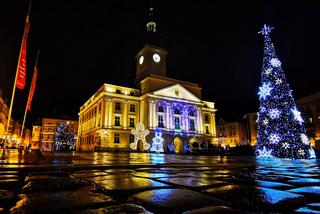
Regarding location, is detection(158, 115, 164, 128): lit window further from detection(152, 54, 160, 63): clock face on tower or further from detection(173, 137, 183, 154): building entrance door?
detection(152, 54, 160, 63): clock face on tower

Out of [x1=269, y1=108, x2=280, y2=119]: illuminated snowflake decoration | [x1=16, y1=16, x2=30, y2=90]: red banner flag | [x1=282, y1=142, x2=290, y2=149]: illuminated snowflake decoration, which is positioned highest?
[x1=16, y1=16, x2=30, y2=90]: red banner flag

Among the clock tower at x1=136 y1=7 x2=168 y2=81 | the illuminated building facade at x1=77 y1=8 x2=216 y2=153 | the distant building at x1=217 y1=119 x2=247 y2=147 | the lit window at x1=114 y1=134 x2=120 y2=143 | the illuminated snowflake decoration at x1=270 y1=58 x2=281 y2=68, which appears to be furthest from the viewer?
the distant building at x1=217 y1=119 x2=247 y2=147

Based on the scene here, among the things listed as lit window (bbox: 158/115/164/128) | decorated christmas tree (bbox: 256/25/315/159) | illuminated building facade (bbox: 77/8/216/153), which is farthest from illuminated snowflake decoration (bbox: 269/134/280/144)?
lit window (bbox: 158/115/164/128)

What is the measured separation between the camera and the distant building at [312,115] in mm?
46656

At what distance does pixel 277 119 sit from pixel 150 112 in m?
29.4

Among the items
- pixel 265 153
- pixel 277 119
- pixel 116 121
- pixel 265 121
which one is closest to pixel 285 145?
pixel 265 153

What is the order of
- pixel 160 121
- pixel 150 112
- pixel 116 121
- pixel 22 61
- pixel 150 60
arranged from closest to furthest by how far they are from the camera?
1. pixel 22 61
2. pixel 150 112
3. pixel 116 121
4. pixel 160 121
5. pixel 150 60

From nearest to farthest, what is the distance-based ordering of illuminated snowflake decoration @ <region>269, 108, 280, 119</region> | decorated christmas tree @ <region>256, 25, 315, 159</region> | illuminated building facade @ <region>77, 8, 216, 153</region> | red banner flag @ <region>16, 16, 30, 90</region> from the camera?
red banner flag @ <region>16, 16, 30, 90</region>
decorated christmas tree @ <region>256, 25, 315, 159</region>
illuminated snowflake decoration @ <region>269, 108, 280, 119</region>
illuminated building facade @ <region>77, 8, 216, 153</region>

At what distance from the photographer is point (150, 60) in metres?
55.7

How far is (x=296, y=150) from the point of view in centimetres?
1717

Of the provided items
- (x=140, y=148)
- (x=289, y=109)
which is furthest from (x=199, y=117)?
(x=289, y=109)

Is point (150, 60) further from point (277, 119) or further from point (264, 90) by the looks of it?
point (277, 119)

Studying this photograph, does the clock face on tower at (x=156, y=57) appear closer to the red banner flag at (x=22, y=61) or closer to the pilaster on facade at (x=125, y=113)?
the pilaster on facade at (x=125, y=113)

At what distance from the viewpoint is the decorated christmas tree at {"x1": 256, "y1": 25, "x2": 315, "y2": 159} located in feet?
57.3
